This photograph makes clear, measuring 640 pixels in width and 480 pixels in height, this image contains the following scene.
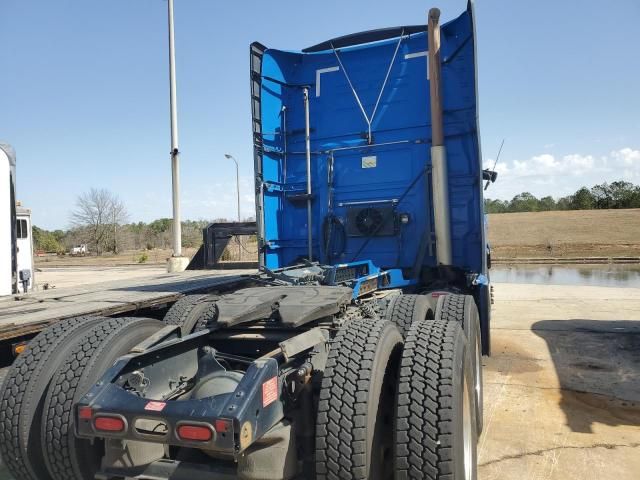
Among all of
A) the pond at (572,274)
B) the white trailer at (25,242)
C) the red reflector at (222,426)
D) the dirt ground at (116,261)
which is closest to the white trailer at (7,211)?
the white trailer at (25,242)

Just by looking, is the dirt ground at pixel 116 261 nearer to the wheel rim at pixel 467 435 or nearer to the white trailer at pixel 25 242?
the white trailer at pixel 25 242

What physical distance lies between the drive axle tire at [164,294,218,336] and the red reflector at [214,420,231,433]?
2115 mm

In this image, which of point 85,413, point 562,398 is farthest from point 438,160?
point 85,413

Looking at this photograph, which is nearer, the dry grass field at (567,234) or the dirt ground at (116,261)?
the dry grass field at (567,234)

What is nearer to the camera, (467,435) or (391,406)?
(391,406)

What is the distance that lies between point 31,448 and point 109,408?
2.67 feet

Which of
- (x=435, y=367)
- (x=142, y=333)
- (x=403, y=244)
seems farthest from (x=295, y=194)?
(x=435, y=367)

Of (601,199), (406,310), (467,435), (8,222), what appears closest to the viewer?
(467,435)

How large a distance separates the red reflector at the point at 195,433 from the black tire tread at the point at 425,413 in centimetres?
92

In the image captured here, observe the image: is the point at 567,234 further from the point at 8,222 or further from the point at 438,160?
the point at 8,222

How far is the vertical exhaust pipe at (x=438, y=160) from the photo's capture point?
620cm

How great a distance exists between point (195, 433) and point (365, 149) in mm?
5238

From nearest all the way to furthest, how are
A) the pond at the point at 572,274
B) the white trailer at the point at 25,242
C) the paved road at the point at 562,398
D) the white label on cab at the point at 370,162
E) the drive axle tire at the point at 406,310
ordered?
the paved road at the point at 562,398
the drive axle tire at the point at 406,310
the white label on cab at the point at 370,162
the white trailer at the point at 25,242
the pond at the point at 572,274

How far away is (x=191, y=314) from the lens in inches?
172
